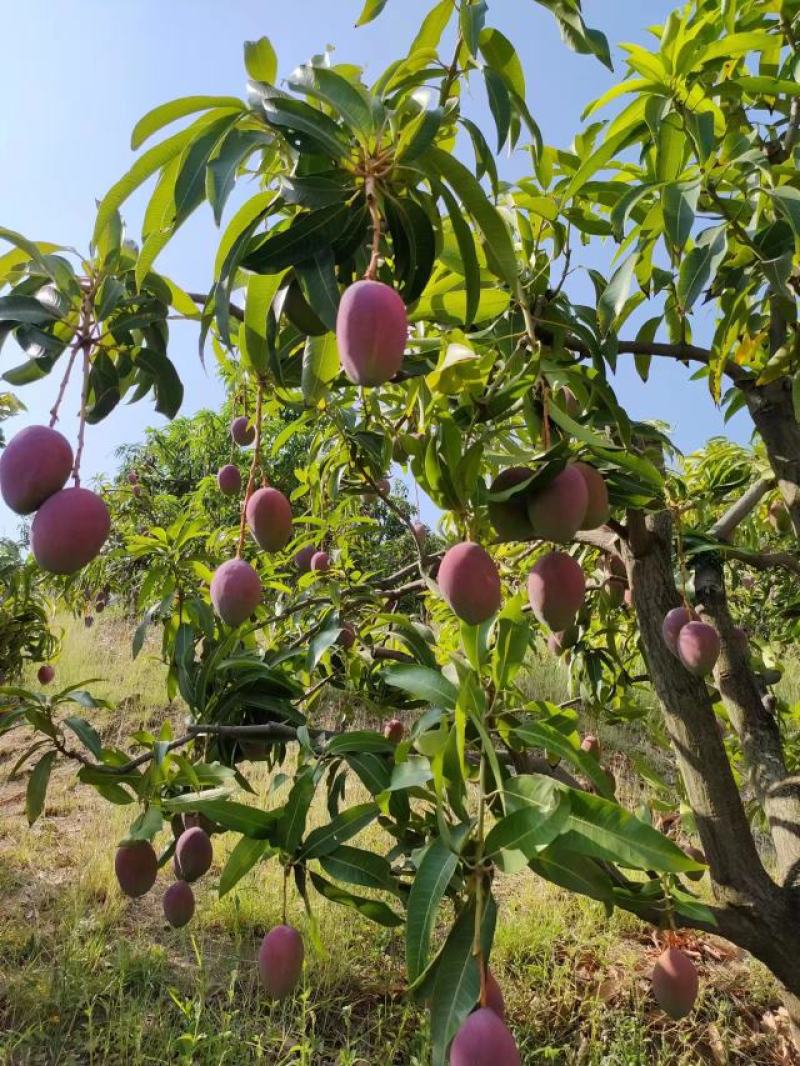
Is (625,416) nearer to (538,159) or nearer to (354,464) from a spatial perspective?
(538,159)

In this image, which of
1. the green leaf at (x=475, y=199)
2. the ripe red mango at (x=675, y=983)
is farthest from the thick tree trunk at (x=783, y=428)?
the green leaf at (x=475, y=199)

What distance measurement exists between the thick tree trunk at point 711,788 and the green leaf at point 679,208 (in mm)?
618

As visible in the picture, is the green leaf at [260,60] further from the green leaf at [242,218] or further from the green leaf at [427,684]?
the green leaf at [427,684]

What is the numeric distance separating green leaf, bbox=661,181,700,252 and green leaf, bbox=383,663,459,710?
21.0 inches

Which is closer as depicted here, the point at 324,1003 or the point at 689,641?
the point at 689,641

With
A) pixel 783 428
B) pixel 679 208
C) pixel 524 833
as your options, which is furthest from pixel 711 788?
pixel 679 208

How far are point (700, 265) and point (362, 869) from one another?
30.9 inches

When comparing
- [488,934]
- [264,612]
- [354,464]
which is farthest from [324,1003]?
[488,934]

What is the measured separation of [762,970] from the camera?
2.53 metres

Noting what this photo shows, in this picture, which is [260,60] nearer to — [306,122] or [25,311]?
[306,122]

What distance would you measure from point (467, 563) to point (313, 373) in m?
0.30

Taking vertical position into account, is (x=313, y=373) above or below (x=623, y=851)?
above

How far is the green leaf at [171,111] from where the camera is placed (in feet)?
2.07

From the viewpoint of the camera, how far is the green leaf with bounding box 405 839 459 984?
628 mm
